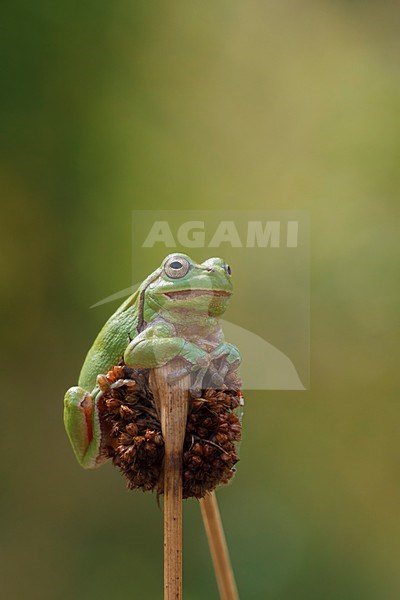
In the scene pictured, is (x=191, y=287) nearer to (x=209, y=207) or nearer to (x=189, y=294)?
(x=189, y=294)

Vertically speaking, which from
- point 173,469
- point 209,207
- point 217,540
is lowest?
point 217,540

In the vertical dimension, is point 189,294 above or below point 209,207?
below

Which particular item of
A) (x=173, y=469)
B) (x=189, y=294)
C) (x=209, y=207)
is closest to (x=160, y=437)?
(x=173, y=469)

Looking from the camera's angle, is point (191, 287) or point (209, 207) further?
point (209, 207)

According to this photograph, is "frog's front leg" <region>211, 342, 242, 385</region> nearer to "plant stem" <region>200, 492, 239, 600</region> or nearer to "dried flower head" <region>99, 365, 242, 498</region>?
"dried flower head" <region>99, 365, 242, 498</region>

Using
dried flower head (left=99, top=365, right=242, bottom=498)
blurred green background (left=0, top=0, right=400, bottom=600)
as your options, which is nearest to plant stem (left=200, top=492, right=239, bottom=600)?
dried flower head (left=99, top=365, right=242, bottom=498)

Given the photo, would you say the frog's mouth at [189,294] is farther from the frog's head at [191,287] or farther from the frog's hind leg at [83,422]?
the frog's hind leg at [83,422]
